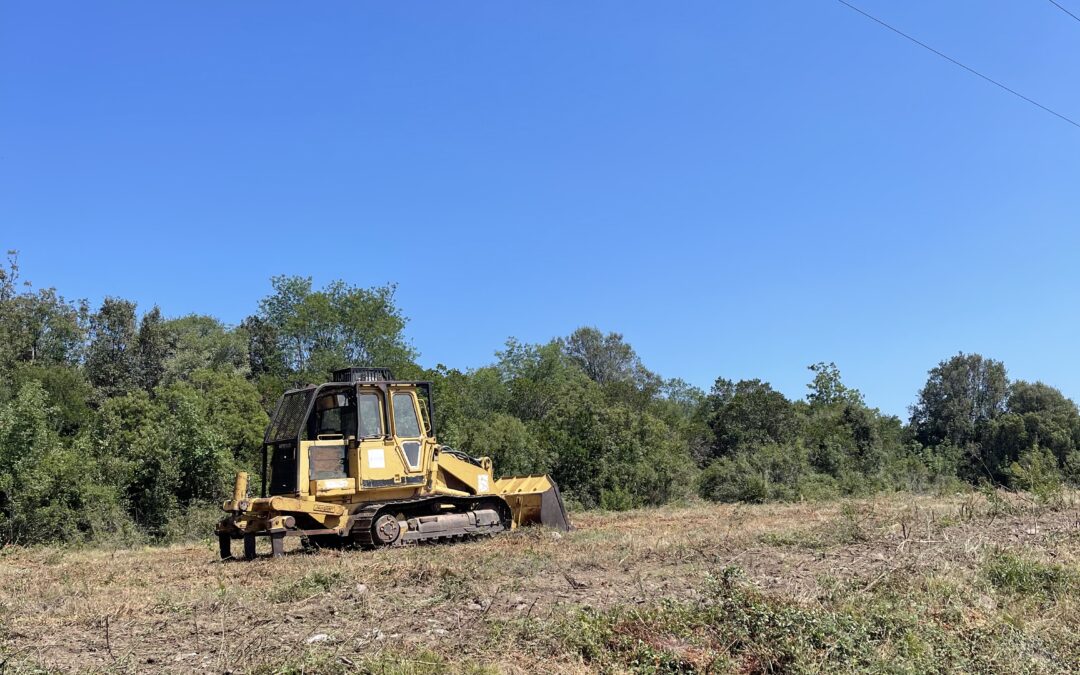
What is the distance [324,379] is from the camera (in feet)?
114

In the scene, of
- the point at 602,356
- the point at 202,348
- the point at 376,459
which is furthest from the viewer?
the point at 602,356

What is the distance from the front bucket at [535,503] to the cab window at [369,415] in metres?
2.70

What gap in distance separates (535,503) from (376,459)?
3.30 meters

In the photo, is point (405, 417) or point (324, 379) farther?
point (324, 379)

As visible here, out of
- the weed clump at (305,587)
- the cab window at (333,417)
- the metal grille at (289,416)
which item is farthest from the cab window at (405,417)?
the weed clump at (305,587)

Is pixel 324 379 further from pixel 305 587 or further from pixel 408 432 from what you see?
pixel 305 587

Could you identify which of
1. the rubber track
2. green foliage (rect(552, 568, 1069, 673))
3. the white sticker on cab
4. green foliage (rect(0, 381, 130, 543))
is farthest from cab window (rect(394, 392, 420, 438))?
green foliage (rect(0, 381, 130, 543))

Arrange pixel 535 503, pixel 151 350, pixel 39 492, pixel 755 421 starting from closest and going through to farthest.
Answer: pixel 535 503 → pixel 39 492 → pixel 755 421 → pixel 151 350

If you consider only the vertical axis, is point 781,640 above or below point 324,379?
below

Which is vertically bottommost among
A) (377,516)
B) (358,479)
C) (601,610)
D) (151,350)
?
(601,610)

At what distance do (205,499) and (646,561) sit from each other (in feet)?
61.8

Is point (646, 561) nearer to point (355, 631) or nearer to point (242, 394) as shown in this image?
point (355, 631)

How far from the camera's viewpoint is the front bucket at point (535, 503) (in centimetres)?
1416

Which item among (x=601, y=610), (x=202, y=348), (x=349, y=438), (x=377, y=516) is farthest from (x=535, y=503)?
(x=202, y=348)
